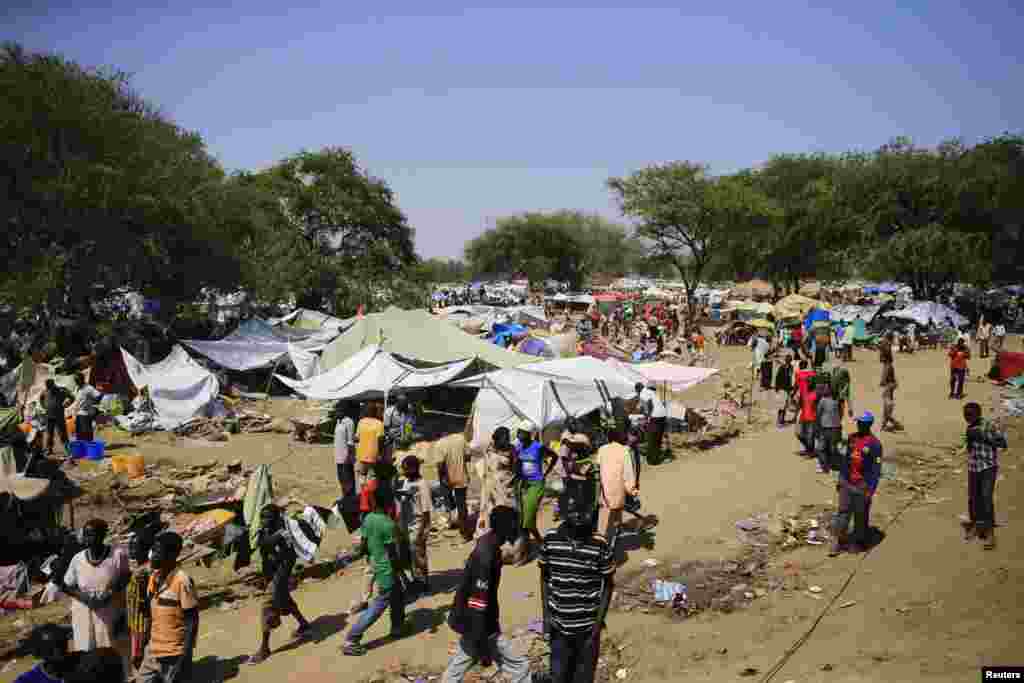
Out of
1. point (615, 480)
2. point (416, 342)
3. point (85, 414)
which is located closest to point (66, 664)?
point (615, 480)

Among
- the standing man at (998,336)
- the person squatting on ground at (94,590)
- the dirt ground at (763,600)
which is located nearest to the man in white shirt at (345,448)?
the dirt ground at (763,600)

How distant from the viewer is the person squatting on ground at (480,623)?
4.05 metres

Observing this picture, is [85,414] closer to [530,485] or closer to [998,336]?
[530,485]

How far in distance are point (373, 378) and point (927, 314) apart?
79.3ft

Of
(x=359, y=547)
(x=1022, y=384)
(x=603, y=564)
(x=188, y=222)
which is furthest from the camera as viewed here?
(x=188, y=222)

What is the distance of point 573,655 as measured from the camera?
386 centimetres

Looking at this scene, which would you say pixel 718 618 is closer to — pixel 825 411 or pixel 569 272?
pixel 825 411

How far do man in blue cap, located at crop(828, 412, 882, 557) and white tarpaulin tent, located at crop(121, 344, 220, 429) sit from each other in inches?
507

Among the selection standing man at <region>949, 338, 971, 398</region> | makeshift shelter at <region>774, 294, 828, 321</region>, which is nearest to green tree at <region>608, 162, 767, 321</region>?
makeshift shelter at <region>774, 294, 828, 321</region>

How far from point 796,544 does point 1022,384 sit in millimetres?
11991

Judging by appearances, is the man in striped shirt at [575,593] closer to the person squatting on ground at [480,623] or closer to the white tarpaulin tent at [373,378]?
the person squatting on ground at [480,623]

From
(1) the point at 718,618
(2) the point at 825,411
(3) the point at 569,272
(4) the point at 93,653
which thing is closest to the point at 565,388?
(2) the point at 825,411

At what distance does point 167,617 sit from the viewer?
452 centimetres

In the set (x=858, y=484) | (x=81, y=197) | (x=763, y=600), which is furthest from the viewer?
(x=81, y=197)
